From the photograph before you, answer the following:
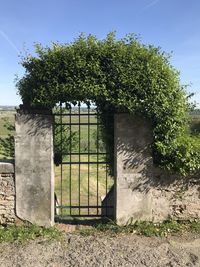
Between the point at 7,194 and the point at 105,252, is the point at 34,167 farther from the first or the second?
the point at 105,252

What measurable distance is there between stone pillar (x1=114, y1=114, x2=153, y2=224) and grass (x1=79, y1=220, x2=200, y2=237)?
155mm

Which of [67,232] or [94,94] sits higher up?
[94,94]

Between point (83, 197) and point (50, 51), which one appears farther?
point (83, 197)

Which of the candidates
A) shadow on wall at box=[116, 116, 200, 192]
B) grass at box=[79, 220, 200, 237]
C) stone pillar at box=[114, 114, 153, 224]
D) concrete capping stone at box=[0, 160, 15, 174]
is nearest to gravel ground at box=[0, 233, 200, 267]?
grass at box=[79, 220, 200, 237]

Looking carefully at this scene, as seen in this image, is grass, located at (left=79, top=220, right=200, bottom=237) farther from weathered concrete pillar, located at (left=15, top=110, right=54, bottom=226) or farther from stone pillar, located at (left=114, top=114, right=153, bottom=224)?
weathered concrete pillar, located at (left=15, top=110, right=54, bottom=226)

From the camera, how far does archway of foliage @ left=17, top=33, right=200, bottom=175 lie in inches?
247

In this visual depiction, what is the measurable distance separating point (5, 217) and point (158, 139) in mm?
3301

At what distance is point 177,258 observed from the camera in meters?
5.45

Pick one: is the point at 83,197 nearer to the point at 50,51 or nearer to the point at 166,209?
the point at 166,209

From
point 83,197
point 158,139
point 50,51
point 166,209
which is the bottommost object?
point 83,197

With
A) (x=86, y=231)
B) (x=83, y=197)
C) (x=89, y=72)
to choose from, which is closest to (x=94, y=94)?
(x=89, y=72)

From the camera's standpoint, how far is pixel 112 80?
6.32m

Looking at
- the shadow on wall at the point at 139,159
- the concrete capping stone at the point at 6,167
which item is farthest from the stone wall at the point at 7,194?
the shadow on wall at the point at 139,159

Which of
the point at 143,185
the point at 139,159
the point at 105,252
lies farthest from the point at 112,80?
the point at 105,252
